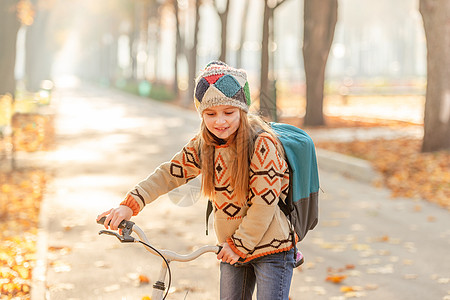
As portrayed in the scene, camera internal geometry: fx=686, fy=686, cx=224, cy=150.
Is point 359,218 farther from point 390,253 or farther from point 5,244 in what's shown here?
point 5,244

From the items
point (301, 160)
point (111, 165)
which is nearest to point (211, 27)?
point (111, 165)

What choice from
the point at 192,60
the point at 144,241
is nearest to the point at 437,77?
the point at 144,241

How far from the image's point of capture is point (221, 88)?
10.0 feet

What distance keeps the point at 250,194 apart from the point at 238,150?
211mm

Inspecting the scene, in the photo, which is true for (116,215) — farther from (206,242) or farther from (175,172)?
(206,242)

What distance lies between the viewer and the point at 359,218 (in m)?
8.69

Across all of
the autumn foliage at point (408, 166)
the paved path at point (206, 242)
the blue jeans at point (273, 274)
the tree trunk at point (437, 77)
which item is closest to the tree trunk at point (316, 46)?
the autumn foliage at point (408, 166)

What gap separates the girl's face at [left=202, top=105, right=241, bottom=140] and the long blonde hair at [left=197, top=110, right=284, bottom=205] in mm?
31

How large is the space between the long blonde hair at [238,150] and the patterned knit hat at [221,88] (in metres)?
0.10

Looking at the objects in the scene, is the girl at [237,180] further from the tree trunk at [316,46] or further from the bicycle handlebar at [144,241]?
the tree trunk at [316,46]

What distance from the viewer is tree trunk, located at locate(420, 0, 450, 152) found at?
12.5 meters

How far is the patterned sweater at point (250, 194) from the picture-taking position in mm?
3078

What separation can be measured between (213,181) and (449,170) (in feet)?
28.6

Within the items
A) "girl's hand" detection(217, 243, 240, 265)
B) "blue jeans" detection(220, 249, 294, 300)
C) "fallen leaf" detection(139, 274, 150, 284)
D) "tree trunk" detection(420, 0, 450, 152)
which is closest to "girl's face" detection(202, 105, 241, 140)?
"girl's hand" detection(217, 243, 240, 265)
